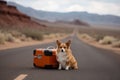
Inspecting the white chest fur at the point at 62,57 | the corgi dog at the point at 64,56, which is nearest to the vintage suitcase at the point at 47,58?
the corgi dog at the point at 64,56

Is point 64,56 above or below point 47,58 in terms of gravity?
above

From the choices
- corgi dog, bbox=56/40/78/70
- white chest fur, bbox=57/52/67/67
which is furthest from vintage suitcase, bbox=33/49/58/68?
white chest fur, bbox=57/52/67/67

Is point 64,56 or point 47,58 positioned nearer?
point 64,56

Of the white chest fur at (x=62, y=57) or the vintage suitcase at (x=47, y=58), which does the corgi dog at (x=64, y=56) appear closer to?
the white chest fur at (x=62, y=57)

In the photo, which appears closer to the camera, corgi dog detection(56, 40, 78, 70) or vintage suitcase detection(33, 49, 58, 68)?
corgi dog detection(56, 40, 78, 70)

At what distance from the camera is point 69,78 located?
10.9 metres

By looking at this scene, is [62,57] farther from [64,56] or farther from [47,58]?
[47,58]

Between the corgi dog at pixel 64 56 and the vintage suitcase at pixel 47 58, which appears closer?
the corgi dog at pixel 64 56

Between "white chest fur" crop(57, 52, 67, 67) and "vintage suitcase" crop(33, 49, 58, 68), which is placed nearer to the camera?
"white chest fur" crop(57, 52, 67, 67)

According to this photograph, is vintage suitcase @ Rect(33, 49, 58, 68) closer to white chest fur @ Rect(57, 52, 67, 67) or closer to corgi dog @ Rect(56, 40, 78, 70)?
corgi dog @ Rect(56, 40, 78, 70)

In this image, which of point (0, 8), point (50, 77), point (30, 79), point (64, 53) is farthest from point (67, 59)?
point (0, 8)

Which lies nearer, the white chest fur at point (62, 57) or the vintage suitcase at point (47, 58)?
the white chest fur at point (62, 57)

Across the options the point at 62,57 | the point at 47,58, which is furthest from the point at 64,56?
the point at 47,58

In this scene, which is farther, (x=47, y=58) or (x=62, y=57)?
(x=47, y=58)
